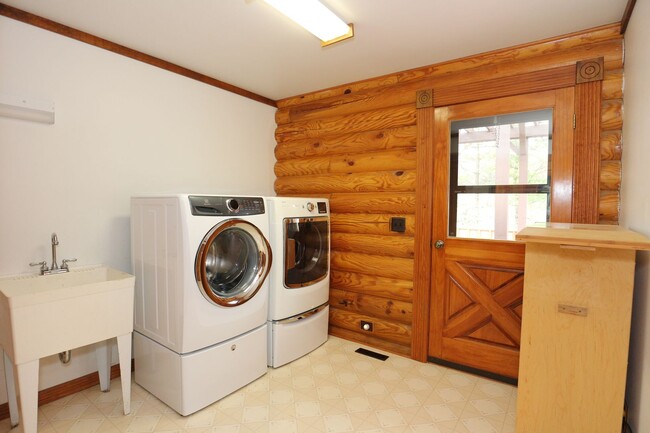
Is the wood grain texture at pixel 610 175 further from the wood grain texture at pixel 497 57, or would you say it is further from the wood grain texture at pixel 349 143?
the wood grain texture at pixel 349 143

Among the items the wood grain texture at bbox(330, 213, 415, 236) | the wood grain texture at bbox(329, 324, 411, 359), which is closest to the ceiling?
the wood grain texture at bbox(330, 213, 415, 236)

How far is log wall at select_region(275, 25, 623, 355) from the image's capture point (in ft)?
7.82

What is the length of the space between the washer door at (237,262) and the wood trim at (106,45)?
4.82ft

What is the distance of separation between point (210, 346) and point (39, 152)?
157 cm

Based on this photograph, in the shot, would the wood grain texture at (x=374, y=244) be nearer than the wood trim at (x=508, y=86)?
No

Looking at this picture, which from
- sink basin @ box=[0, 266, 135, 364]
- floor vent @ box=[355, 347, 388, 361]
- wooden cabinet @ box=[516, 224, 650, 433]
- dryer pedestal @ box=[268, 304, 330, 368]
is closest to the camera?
wooden cabinet @ box=[516, 224, 650, 433]

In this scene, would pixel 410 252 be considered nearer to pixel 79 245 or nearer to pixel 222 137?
pixel 222 137

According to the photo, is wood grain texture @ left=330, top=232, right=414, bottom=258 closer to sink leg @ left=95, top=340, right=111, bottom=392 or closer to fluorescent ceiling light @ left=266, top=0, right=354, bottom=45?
fluorescent ceiling light @ left=266, top=0, right=354, bottom=45

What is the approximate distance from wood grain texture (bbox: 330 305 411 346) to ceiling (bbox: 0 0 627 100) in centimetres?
210

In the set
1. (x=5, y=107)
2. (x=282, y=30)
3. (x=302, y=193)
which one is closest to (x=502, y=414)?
(x=302, y=193)

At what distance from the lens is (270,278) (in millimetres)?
2447

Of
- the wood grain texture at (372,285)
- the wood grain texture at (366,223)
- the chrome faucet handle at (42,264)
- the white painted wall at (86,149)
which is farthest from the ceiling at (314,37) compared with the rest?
the wood grain texture at (372,285)

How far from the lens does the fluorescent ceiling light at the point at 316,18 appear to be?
171 cm

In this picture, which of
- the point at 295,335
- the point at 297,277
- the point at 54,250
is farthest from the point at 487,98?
the point at 54,250
